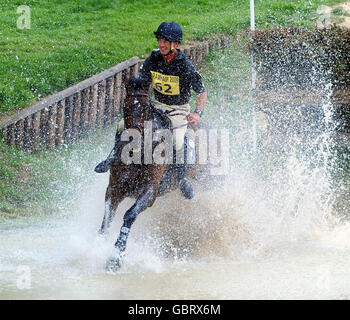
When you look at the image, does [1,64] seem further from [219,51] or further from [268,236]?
[268,236]

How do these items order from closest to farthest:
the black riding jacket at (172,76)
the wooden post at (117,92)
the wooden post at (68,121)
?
1. the black riding jacket at (172,76)
2. the wooden post at (68,121)
3. the wooden post at (117,92)

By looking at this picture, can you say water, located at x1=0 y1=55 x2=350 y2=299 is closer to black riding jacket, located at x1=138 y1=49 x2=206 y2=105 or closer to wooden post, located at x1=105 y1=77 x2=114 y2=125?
black riding jacket, located at x1=138 y1=49 x2=206 y2=105

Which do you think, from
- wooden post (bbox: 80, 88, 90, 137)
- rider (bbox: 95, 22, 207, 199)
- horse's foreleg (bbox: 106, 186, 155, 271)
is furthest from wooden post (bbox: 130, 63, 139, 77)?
horse's foreleg (bbox: 106, 186, 155, 271)

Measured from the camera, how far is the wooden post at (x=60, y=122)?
12242mm

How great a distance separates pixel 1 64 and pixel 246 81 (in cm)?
506

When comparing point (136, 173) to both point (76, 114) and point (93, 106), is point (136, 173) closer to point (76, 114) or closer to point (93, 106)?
point (76, 114)

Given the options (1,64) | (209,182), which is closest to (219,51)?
(1,64)

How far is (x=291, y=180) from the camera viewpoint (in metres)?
10.4

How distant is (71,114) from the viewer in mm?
12492

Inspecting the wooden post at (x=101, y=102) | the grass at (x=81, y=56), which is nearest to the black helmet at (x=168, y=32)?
the grass at (x=81, y=56)

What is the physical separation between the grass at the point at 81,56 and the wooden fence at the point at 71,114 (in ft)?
0.70

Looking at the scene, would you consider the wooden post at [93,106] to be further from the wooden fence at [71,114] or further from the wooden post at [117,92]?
the wooden post at [117,92]

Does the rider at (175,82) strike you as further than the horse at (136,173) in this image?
Yes

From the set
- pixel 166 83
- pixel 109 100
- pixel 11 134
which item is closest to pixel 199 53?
pixel 109 100
